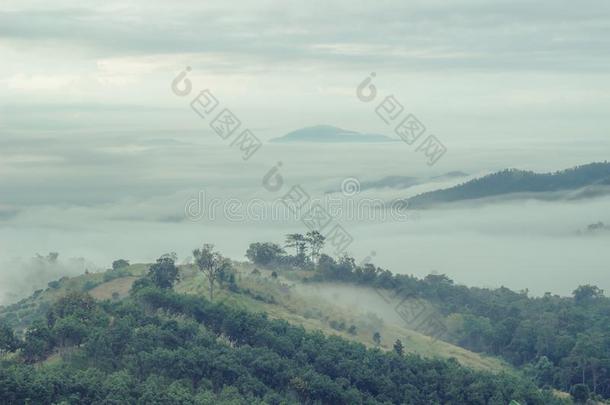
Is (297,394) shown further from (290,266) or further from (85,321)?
(290,266)

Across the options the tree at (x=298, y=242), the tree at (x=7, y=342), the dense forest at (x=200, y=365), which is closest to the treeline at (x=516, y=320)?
the tree at (x=298, y=242)

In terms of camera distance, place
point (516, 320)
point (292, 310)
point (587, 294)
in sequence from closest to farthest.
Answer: point (292, 310), point (516, 320), point (587, 294)

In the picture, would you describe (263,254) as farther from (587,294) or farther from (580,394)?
(587,294)

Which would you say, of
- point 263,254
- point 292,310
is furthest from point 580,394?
point 263,254

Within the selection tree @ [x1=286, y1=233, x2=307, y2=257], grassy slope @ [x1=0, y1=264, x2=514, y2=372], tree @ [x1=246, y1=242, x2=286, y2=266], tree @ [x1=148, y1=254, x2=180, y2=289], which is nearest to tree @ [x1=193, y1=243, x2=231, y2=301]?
grassy slope @ [x1=0, y1=264, x2=514, y2=372]

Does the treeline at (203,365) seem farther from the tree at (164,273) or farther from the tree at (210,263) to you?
the tree at (210,263)

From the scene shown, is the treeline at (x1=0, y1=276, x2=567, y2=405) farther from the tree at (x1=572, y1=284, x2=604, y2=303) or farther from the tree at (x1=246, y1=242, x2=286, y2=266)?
the tree at (x1=572, y1=284, x2=604, y2=303)

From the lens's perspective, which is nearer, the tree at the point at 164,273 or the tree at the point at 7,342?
the tree at the point at 7,342
